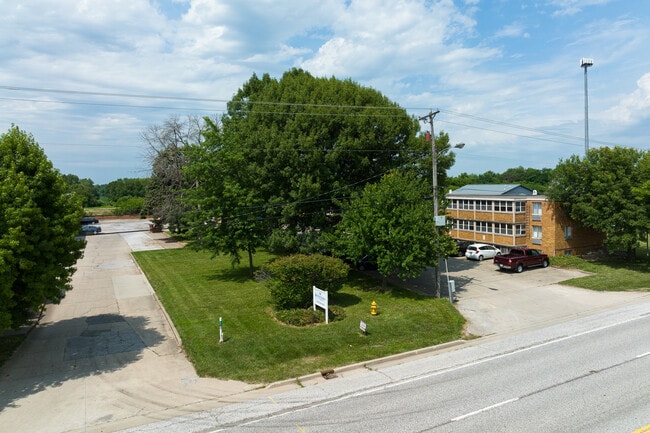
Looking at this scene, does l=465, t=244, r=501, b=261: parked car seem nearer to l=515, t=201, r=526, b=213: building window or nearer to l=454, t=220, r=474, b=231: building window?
l=515, t=201, r=526, b=213: building window

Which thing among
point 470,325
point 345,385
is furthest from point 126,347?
point 470,325

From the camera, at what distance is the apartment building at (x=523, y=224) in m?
33.1

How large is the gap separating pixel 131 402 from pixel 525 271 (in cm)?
2690

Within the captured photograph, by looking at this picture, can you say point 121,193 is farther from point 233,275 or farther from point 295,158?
point 295,158

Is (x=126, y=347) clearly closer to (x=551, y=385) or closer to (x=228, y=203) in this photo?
(x=228, y=203)

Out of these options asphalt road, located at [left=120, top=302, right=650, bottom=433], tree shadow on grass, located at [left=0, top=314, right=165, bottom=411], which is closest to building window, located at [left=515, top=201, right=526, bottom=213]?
asphalt road, located at [left=120, top=302, right=650, bottom=433]

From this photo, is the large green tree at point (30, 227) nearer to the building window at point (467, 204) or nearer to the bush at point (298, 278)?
the bush at point (298, 278)

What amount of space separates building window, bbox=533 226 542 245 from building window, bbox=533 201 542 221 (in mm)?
729

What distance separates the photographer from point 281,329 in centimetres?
1681

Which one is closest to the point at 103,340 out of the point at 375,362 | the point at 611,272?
the point at 375,362

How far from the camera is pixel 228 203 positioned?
82.2ft

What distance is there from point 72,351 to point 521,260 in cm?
2696

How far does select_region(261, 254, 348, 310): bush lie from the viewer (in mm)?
18922

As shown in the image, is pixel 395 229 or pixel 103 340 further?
pixel 395 229
